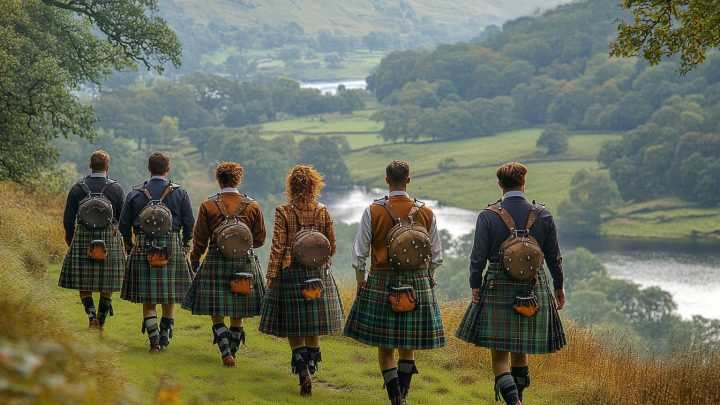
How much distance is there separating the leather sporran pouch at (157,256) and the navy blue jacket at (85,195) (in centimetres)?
100

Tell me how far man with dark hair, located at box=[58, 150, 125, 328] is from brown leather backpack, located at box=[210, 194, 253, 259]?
1.87 meters

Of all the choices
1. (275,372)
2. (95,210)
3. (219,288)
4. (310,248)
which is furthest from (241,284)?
(95,210)

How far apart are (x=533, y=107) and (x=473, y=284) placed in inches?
7006

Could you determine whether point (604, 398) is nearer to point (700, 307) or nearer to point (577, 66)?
point (700, 307)

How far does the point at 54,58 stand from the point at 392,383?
691 inches

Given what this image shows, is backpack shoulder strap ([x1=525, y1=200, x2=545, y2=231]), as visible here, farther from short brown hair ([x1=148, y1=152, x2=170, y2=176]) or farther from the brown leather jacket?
short brown hair ([x1=148, y1=152, x2=170, y2=176])

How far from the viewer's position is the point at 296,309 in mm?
8797

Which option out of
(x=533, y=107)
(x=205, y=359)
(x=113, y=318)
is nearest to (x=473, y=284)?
(x=205, y=359)

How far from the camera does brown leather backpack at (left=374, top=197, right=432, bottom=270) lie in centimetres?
801

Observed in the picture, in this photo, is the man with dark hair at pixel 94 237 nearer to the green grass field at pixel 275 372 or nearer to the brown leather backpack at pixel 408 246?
the green grass field at pixel 275 372

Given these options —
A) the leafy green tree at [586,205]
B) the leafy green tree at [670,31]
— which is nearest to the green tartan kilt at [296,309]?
the leafy green tree at [670,31]

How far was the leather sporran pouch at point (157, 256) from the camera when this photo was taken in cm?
998

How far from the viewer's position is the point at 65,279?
10.7 meters

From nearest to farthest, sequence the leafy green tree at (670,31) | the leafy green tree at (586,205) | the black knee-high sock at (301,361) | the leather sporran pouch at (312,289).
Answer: the leather sporran pouch at (312,289) → the black knee-high sock at (301,361) → the leafy green tree at (670,31) → the leafy green tree at (586,205)
